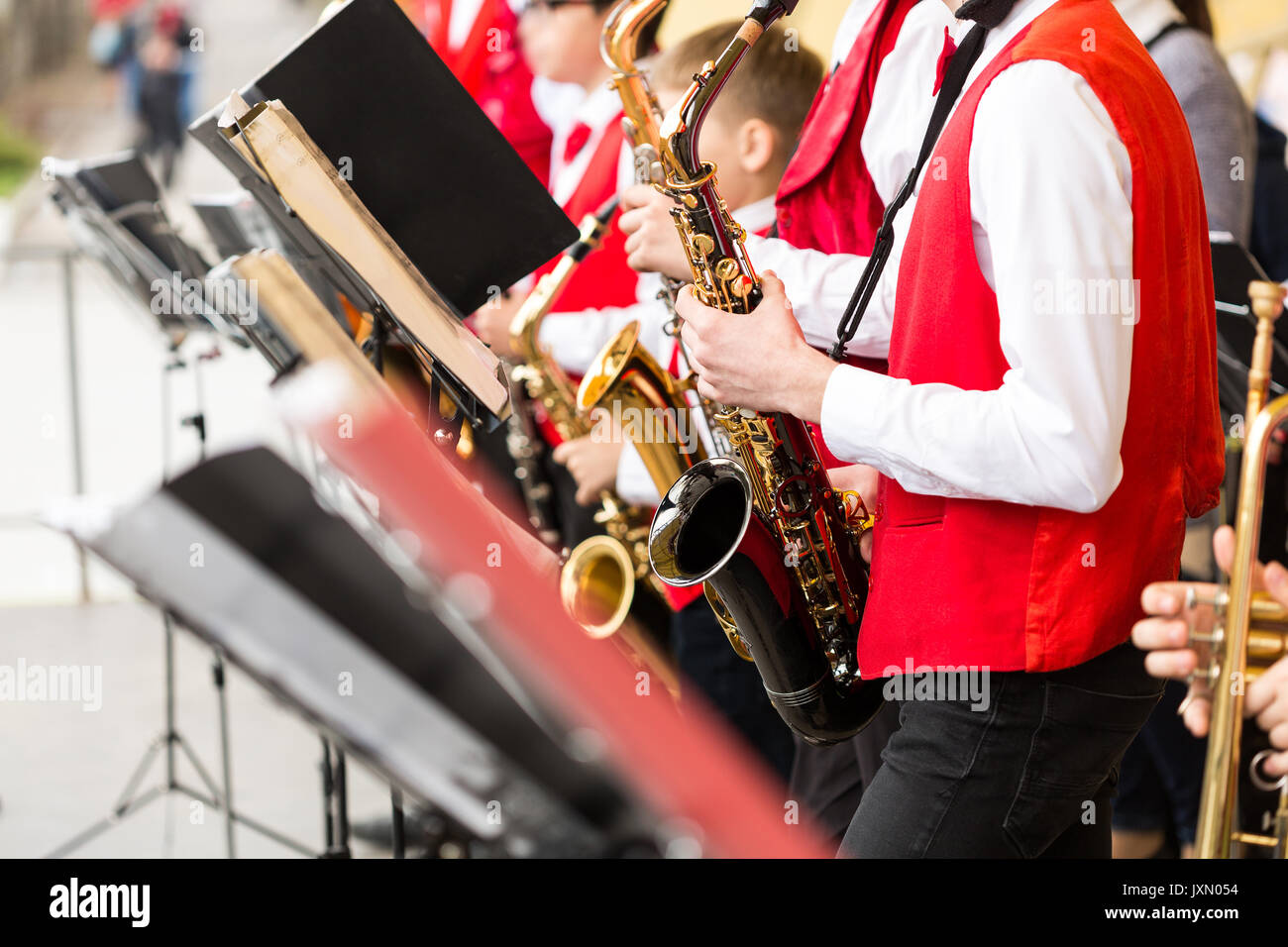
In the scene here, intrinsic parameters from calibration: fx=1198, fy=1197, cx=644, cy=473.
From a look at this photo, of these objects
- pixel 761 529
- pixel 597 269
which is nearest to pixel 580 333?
pixel 597 269

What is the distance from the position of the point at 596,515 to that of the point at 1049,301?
5.43ft

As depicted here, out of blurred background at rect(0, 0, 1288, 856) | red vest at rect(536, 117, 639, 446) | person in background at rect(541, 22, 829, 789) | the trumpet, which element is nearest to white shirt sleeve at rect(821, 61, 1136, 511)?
the trumpet

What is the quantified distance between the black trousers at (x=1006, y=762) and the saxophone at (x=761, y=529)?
33 centimetres

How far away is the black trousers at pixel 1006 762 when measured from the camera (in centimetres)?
137

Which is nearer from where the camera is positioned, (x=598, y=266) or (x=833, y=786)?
(x=833, y=786)

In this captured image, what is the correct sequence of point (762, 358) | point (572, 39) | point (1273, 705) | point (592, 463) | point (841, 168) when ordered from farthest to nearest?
1. point (572, 39)
2. point (592, 463)
3. point (841, 168)
4. point (762, 358)
5. point (1273, 705)

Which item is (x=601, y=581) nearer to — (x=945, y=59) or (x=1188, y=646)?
(x=945, y=59)

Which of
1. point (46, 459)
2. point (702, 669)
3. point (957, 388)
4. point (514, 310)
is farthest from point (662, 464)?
point (46, 459)

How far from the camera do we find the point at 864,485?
1.87m

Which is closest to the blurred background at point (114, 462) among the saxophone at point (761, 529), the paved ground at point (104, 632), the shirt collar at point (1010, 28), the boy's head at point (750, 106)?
the paved ground at point (104, 632)

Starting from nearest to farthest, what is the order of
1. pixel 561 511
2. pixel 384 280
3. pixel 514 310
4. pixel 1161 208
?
pixel 1161 208
pixel 384 280
pixel 514 310
pixel 561 511

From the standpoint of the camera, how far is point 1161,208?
4.24 feet
